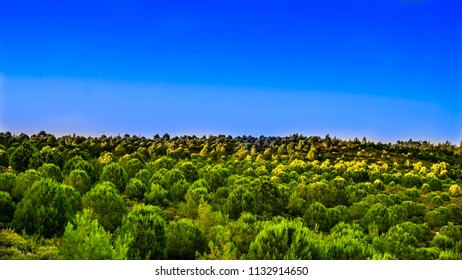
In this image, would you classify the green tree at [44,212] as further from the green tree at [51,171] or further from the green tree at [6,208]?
the green tree at [51,171]

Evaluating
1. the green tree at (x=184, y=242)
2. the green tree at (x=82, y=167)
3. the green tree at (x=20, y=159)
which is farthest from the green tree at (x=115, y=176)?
the green tree at (x=184, y=242)

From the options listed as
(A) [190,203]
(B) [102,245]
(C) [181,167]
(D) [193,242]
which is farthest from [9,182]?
(C) [181,167]

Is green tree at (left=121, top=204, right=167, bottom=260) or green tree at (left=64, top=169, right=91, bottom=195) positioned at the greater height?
green tree at (left=64, top=169, right=91, bottom=195)

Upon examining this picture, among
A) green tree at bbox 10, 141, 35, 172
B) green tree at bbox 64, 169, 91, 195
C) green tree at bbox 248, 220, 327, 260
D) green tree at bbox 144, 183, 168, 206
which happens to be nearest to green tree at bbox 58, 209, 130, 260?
green tree at bbox 248, 220, 327, 260

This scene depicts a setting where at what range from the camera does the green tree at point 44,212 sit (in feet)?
61.3

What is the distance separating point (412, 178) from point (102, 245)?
39.6 meters

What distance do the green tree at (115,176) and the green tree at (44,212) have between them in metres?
13.6

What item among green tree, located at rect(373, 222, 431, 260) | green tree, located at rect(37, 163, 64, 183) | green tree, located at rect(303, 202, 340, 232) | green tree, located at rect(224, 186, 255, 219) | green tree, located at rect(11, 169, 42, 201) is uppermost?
green tree, located at rect(37, 163, 64, 183)

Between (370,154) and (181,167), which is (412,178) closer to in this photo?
(181,167)

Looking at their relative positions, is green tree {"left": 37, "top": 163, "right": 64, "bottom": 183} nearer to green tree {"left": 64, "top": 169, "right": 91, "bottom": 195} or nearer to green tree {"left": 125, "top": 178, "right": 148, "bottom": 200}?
green tree {"left": 64, "top": 169, "right": 91, "bottom": 195}

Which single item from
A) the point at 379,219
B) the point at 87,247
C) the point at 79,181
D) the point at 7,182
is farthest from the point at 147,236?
the point at 379,219

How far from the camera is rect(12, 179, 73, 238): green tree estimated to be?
18.7 metres

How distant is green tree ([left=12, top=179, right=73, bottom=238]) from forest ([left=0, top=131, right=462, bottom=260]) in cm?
3
